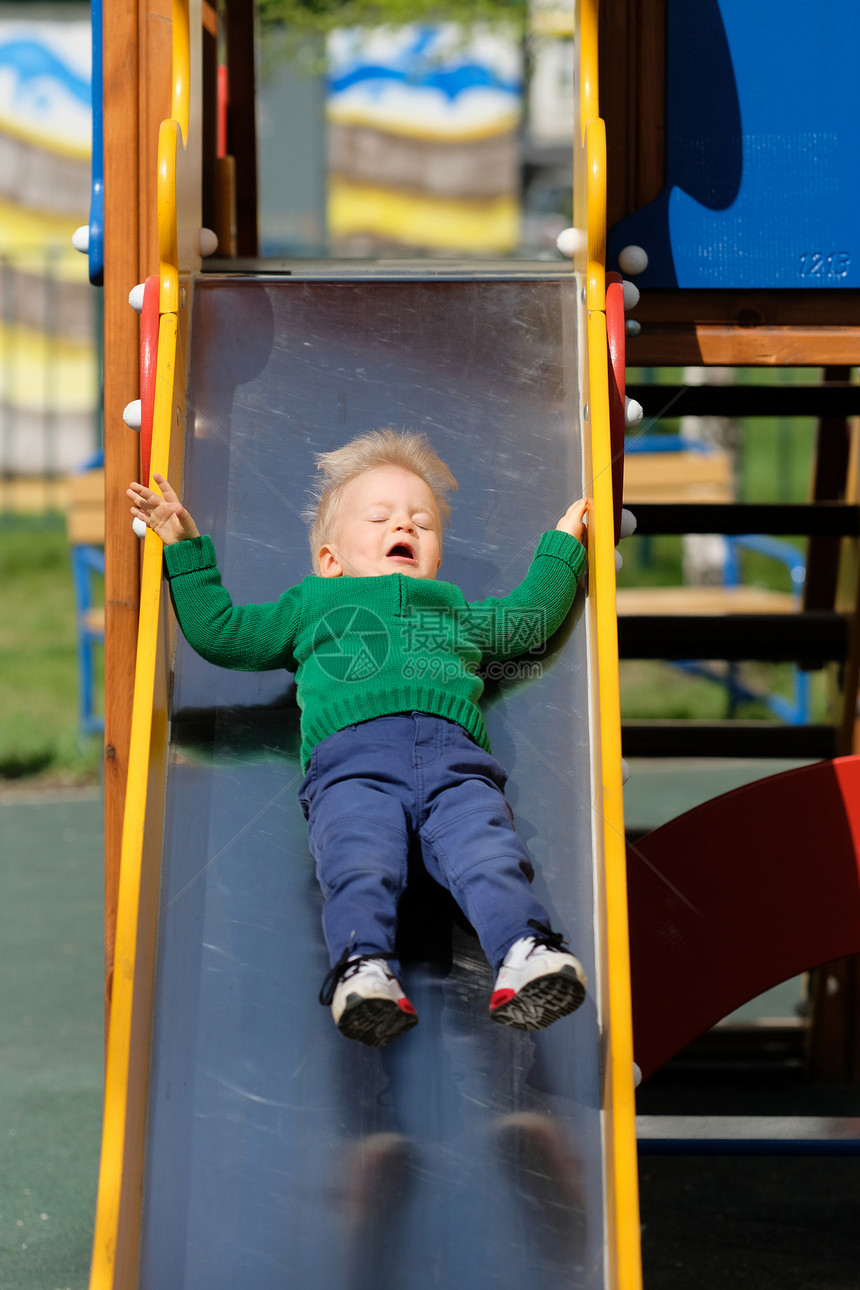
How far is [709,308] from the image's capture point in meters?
3.31

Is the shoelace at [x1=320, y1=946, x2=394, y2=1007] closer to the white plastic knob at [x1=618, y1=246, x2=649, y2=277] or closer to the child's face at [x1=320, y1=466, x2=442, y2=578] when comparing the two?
the child's face at [x1=320, y1=466, x2=442, y2=578]

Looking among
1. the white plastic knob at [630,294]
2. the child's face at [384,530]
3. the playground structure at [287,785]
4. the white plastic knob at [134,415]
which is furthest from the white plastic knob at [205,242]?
the white plastic knob at [630,294]

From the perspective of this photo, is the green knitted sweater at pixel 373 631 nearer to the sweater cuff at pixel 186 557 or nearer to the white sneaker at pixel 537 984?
the sweater cuff at pixel 186 557

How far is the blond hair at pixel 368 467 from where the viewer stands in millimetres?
2989

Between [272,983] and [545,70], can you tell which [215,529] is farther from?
[545,70]

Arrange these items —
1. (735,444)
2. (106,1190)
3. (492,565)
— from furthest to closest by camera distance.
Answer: (735,444), (492,565), (106,1190)

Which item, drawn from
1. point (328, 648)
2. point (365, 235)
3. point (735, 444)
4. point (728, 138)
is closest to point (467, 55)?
point (365, 235)

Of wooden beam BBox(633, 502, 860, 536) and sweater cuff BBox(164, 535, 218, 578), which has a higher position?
wooden beam BBox(633, 502, 860, 536)

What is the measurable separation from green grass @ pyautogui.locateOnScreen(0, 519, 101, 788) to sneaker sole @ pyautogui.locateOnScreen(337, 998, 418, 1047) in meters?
5.29

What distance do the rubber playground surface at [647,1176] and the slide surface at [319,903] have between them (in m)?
0.93

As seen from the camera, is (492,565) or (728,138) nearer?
(492,565)

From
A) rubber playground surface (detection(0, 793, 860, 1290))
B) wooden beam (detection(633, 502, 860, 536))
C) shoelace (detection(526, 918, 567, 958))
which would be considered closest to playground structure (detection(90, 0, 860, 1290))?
shoelace (detection(526, 918, 567, 958))

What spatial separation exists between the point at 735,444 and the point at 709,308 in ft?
27.4

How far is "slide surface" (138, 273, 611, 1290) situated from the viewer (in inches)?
92.5
